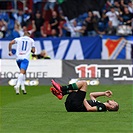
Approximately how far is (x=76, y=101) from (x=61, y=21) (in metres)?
16.4

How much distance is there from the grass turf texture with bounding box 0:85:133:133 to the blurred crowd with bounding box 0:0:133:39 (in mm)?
10085

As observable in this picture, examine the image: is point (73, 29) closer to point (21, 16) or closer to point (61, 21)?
point (61, 21)

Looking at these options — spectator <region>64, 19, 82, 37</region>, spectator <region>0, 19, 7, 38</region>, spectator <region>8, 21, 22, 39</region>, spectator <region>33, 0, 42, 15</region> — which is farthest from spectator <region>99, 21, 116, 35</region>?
spectator <region>0, 19, 7, 38</region>

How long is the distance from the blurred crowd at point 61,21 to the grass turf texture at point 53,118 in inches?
397

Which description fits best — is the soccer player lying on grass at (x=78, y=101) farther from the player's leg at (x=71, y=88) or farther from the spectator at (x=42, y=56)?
the spectator at (x=42, y=56)

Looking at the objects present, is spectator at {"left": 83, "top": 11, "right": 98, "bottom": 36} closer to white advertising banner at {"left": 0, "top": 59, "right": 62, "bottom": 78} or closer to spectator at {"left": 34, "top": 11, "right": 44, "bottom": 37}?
spectator at {"left": 34, "top": 11, "right": 44, "bottom": 37}

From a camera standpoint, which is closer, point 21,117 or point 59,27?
point 21,117

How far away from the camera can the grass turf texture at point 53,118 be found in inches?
430

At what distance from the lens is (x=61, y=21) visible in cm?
2956

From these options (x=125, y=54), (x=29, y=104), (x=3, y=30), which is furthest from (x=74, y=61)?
(x=29, y=104)

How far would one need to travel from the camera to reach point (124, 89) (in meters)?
22.6

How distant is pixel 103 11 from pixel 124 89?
7.92m

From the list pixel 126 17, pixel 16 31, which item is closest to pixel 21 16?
pixel 16 31

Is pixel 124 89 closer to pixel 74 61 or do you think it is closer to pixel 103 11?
pixel 74 61
